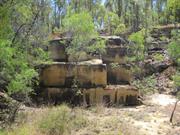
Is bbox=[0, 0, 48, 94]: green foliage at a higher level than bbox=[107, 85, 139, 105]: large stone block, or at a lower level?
higher

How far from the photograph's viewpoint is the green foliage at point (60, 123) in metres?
15.6

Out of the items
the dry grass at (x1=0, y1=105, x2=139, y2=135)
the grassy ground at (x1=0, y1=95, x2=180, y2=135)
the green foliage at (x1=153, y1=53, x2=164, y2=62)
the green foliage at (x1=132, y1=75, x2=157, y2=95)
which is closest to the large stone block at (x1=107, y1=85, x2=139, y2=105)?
the grassy ground at (x1=0, y1=95, x2=180, y2=135)

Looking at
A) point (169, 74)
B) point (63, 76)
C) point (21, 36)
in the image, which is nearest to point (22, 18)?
point (21, 36)

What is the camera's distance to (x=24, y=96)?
19984mm

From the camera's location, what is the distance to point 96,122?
18344 millimetres

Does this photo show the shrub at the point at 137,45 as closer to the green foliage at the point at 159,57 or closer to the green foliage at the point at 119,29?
the green foliage at the point at 159,57

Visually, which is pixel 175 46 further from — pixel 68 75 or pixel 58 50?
pixel 58 50

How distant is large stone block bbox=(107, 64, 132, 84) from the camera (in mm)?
28344

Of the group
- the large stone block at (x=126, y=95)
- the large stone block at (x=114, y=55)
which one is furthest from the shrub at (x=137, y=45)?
the large stone block at (x=126, y=95)

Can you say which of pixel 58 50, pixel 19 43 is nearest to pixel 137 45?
pixel 58 50

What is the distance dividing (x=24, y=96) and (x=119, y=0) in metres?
36.2

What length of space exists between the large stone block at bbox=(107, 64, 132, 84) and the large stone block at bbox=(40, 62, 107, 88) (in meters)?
Result: 3.74

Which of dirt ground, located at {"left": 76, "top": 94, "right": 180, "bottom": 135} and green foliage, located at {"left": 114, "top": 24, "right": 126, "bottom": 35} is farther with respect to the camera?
green foliage, located at {"left": 114, "top": 24, "right": 126, "bottom": 35}

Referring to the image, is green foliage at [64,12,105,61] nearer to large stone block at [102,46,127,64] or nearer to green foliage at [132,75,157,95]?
large stone block at [102,46,127,64]
